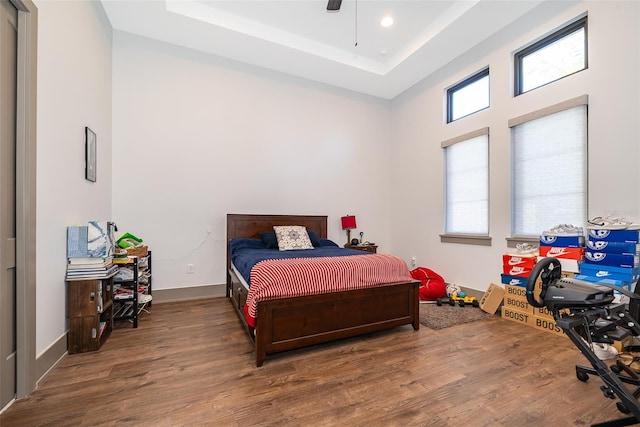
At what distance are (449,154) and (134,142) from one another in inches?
167

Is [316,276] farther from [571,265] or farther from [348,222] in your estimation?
[348,222]

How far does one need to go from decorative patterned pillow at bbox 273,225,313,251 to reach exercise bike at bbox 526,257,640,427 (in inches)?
105

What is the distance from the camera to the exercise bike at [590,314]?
1.32 meters

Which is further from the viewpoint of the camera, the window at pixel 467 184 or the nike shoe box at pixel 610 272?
the window at pixel 467 184

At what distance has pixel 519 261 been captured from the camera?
2.97 meters

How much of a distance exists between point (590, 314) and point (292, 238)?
2933mm

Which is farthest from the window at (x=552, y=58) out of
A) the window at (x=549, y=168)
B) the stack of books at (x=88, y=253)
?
the stack of books at (x=88, y=253)

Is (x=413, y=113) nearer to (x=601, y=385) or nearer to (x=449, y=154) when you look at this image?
(x=449, y=154)

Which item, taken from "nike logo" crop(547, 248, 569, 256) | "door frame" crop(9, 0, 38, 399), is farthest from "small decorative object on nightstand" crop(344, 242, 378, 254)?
"door frame" crop(9, 0, 38, 399)

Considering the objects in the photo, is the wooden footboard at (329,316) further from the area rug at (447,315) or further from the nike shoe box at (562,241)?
the nike shoe box at (562,241)

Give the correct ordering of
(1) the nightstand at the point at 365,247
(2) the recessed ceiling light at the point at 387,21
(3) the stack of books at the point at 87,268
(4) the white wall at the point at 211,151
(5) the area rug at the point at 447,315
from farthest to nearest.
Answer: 1. (1) the nightstand at the point at 365,247
2. (4) the white wall at the point at 211,151
3. (2) the recessed ceiling light at the point at 387,21
4. (5) the area rug at the point at 447,315
5. (3) the stack of books at the point at 87,268

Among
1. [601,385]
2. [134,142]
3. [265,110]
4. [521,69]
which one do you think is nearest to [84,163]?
[134,142]

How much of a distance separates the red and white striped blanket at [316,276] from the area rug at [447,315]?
24.6 inches

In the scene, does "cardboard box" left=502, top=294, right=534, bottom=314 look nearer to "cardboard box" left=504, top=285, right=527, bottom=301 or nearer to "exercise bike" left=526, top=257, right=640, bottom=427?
"cardboard box" left=504, top=285, right=527, bottom=301
